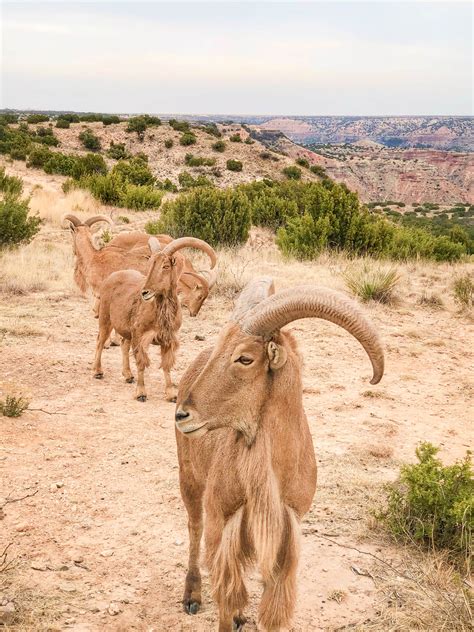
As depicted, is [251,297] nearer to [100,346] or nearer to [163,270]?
[163,270]

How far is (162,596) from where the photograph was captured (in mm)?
3854

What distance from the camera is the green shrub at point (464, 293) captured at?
11.6m

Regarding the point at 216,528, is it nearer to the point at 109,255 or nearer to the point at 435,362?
the point at 435,362

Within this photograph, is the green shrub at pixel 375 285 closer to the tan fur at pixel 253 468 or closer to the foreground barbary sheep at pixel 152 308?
the foreground barbary sheep at pixel 152 308

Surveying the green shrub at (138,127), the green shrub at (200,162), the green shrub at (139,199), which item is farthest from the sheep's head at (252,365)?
the green shrub at (138,127)

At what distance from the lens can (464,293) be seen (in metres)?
11.7

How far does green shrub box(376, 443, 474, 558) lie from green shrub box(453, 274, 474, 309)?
24.8 feet

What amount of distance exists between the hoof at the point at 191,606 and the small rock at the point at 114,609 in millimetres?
397

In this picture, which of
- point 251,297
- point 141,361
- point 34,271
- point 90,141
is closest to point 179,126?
point 90,141

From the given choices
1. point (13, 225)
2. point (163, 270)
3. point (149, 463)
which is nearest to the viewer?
point (149, 463)

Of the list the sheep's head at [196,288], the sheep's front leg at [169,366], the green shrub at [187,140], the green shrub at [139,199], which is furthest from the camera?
the green shrub at [187,140]

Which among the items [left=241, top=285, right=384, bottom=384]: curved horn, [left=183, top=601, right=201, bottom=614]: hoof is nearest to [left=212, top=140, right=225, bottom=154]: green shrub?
[left=183, top=601, right=201, bottom=614]: hoof

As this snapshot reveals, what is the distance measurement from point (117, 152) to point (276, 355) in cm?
3875

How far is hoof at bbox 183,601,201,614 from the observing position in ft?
12.2
